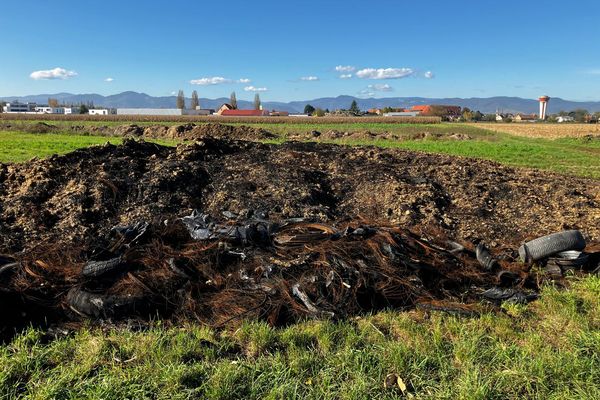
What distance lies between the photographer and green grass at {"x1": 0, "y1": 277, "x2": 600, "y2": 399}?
2.92 m

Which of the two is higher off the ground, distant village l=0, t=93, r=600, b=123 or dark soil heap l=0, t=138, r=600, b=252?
distant village l=0, t=93, r=600, b=123

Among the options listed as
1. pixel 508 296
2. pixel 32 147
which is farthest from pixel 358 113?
pixel 508 296

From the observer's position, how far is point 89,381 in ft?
9.78

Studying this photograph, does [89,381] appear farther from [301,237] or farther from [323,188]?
[323,188]

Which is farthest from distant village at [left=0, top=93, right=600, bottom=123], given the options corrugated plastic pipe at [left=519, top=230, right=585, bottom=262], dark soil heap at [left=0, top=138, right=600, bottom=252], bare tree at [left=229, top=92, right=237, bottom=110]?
corrugated plastic pipe at [left=519, top=230, right=585, bottom=262]

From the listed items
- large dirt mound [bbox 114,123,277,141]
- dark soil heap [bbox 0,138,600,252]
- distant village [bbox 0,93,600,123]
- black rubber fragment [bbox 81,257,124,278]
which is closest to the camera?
black rubber fragment [bbox 81,257,124,278]

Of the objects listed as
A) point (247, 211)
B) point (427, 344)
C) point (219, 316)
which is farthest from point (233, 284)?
point (247, 211)

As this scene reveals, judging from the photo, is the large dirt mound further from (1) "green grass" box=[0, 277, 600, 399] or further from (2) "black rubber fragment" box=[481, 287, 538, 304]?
(1) "green grass" box=[0, 277, 600, 399]

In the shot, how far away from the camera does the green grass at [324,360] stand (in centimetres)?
292

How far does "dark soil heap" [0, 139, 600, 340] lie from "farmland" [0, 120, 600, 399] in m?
0.03

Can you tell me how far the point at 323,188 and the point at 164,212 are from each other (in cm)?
296

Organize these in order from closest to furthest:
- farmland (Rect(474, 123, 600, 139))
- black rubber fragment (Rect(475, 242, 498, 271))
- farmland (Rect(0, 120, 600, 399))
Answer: farmland (Rect(0, 120, 600, 399))
black rubber fragment (Rect(475, 242, 498, 271))
farmland (Rect(474, 123, 600, 139))

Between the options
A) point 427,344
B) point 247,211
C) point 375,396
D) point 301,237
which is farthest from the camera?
point 247,211

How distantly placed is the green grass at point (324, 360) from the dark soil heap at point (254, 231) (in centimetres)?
37
